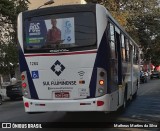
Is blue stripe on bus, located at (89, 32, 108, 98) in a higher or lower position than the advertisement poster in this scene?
lower

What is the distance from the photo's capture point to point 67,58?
11266 millimetres

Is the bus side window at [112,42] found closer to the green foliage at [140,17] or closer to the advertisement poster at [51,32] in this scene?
the advertisement poster at [51,32]

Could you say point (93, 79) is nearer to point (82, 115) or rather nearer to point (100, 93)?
point (100, 93)

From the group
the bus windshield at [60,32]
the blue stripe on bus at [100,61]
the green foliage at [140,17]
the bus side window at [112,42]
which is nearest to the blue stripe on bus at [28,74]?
the bus windshield at [60,32]

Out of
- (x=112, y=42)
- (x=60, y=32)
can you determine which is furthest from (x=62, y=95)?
(x=112, y=42)

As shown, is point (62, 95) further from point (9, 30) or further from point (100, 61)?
point (9, 30)

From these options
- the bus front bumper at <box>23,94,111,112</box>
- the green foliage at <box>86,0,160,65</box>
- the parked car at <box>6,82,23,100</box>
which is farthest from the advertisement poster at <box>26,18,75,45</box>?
the green foliage at <box>86,0,160,65</box>

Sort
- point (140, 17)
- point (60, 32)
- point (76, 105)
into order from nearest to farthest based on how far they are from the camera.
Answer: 1. point (76, 105)
2. point (60, 32)
3. point (140, 17)

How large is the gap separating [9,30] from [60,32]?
72.3 ft

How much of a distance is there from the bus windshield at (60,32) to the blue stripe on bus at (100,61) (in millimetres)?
252

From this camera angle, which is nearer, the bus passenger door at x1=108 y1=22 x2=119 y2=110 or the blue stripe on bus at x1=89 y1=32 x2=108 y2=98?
the blue stripe on bus at x1=89 y1=32 x2=108 y2=98

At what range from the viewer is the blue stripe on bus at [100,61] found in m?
11.0

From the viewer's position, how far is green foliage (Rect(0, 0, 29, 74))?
29.6m

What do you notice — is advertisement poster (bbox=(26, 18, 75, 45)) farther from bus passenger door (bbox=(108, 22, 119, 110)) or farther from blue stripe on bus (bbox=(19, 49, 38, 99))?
bus passenger door (bbox=(108, 22, 119, 110))
